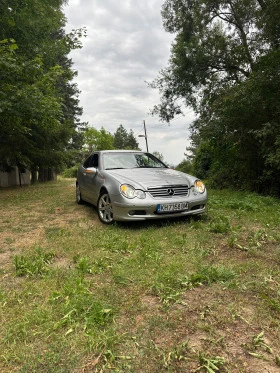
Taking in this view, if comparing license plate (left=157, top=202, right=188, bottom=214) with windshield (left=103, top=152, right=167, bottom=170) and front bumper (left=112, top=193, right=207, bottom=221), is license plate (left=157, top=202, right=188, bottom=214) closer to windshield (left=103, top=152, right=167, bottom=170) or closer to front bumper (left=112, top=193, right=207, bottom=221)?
front bumper (left=112, top=193, right=207, bottom=221)

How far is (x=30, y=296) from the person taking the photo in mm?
2262

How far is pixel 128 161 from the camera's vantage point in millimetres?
5797

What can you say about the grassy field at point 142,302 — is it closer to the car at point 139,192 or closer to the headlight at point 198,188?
the car at point 139,192

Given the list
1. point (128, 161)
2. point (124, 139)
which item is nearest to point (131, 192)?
point (128, 161)

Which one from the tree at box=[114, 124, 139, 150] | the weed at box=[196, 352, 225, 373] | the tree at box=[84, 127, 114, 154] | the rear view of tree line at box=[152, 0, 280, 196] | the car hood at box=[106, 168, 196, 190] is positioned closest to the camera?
the weed at box=[196, 352, 225, 373]

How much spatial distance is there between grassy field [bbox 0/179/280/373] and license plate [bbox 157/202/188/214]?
18.0 inches

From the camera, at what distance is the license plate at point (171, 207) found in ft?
14.2

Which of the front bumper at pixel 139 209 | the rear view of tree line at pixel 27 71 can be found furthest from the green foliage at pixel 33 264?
the rear view of tree line at pixel 27 71

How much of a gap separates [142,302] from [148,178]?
9.39ft

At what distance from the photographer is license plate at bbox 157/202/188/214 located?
4.33 metres

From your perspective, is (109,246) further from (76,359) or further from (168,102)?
(168,102)

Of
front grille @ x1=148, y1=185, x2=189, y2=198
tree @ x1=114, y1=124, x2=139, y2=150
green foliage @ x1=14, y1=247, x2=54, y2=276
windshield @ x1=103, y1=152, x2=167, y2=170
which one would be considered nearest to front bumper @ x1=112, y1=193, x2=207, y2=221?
front grille @ x1=148, y1=185, x2=189, y2=198

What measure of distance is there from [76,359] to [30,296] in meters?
0.91

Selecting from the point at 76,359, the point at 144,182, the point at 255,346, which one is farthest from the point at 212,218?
the point at 76,359
